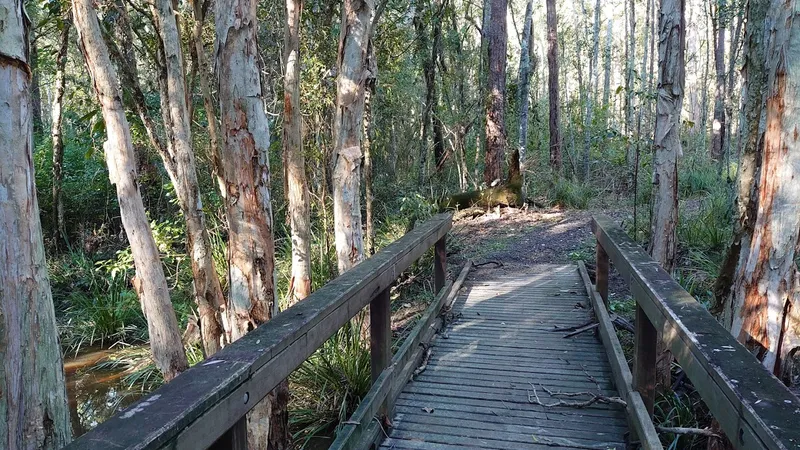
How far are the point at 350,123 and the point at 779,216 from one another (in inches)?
157

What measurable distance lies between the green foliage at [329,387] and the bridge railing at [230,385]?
7.78 feet

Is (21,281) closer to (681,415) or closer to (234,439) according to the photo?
(234,439)

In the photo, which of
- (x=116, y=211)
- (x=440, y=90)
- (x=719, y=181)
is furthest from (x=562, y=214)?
(x=116, y=211)

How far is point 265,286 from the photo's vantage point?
3.84 meters

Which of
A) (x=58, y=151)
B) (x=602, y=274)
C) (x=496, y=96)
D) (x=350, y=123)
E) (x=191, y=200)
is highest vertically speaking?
(x=496, y=96)

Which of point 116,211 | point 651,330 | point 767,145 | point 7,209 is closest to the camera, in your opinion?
point 7,209

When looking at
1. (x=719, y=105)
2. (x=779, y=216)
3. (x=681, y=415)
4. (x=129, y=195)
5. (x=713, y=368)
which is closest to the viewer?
(x=713, y=368)

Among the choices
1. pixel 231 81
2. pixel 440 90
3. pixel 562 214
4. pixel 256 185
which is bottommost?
pixel 562 214

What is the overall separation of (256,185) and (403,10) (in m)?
7.15

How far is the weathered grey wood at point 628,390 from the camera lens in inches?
108

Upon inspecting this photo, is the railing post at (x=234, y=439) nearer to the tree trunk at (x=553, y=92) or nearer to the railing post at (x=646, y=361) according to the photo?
the railing post at (x=646, y=361)

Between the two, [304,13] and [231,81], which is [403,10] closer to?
[304,13]

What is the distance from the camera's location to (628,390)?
324 cm

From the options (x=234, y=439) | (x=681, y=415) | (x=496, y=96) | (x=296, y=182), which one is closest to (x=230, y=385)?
(x=234, y=439)
